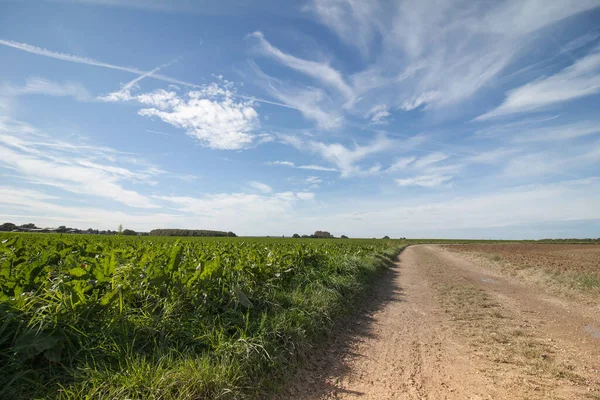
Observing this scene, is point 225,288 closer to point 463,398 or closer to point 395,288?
point 463,398

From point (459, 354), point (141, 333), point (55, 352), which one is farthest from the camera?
point (459, 354)

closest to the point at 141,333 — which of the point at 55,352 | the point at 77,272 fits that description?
the point at 55,352

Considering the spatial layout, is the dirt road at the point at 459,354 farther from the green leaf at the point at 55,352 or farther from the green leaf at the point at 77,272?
the green leaf at the point at 77,272

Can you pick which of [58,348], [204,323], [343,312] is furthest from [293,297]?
[58,348]

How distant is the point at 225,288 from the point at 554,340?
20.4ft

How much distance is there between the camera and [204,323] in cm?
452

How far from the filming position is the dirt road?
156 inches

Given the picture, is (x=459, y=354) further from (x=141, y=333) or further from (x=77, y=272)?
(x=77, y=272)

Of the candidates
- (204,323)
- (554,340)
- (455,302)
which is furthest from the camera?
(455,302)

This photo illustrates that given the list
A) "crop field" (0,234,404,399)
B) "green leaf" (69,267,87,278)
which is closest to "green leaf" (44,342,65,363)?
"crop field" (0,234,404,399)

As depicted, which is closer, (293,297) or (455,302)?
(293,297)

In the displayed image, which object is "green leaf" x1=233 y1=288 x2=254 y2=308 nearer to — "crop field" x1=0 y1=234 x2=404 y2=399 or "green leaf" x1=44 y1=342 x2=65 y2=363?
"crop field" x1=0 y1=234 x2=404 y2=399

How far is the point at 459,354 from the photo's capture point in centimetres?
515

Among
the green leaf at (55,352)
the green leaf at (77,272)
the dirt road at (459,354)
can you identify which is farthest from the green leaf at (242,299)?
the green leaf at (55,352)
